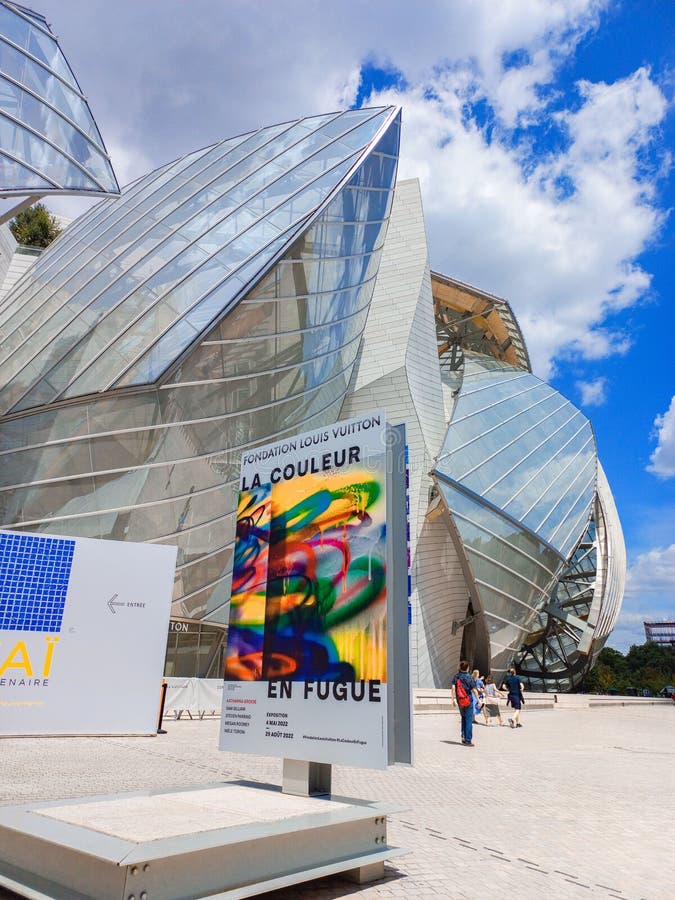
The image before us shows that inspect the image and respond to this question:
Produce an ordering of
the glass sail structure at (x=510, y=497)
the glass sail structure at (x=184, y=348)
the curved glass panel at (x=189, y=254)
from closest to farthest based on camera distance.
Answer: the glass sail structure at (x=184, y=348), the curved glass panel at (x=189, y=254), the glass sail structure at (x=510, y=497)

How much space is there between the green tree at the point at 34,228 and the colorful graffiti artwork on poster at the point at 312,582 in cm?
4149

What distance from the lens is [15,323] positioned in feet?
71.1

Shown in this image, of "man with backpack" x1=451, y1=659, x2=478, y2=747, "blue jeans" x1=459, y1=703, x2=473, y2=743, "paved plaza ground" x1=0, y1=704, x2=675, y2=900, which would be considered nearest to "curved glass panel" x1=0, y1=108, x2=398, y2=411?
"paved plaza ground" x1=0, y1=704, x2=675, y2=900

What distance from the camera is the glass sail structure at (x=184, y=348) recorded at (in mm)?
18406

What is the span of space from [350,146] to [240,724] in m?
23.6

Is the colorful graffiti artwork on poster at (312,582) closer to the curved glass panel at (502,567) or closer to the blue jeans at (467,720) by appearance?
the blue jeans at (467,720)

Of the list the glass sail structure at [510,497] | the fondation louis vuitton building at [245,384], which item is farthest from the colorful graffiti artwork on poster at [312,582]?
the glass sail structure at [510,497]

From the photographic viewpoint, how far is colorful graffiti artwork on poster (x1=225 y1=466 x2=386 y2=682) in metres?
5.21

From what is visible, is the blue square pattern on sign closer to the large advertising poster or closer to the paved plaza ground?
the paved plaza ground

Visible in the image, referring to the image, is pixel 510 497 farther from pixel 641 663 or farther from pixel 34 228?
pixel 641 663

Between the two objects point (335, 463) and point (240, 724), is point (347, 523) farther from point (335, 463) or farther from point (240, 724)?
point (240, 724)

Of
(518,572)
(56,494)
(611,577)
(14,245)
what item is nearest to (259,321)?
(56,494)

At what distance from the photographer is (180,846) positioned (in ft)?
11.1

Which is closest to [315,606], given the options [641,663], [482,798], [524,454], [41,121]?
[482,798]
